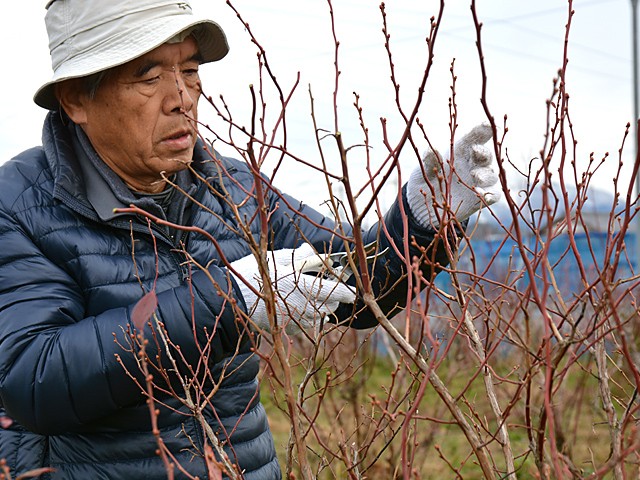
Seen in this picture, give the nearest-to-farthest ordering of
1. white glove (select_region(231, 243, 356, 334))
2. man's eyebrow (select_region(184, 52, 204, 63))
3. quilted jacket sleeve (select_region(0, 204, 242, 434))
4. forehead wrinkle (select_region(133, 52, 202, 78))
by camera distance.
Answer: quilted jacket sleeve (select_region(0, 204, 242, 434))
white glove (select_region(231, 243, 356, 334))
forehead wrinkle (select_region(133, 52, 202, 78))
man's eyebrow (select_region(184, 52, 204, 63))

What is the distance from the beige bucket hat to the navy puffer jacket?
0.69ft

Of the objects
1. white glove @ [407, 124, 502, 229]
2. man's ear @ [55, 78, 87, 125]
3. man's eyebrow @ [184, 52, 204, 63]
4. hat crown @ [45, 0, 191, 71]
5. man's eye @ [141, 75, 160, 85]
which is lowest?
white glove @ [407, 124, 502, 229]

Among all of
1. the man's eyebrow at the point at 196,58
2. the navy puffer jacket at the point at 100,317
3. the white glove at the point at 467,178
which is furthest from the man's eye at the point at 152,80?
the white glove at the point at 467,178

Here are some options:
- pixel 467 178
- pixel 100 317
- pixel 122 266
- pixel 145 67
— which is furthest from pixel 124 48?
pixel 467 178

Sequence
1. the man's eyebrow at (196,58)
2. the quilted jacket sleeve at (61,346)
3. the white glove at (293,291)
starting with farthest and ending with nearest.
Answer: the man's eyebrow at (196,58), the white glove at (293,291), the quilted jacket sleeve at (61,346)

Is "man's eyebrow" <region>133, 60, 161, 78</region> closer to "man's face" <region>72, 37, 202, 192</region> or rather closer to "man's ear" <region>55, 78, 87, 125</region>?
"man's face" <region>72, 37, 202, 192</region>

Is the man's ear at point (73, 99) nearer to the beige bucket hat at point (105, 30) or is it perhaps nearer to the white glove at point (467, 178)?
the beige bucket hat at point (105, 30)

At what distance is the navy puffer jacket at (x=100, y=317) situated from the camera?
69.6 inches

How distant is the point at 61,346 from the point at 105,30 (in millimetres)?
819

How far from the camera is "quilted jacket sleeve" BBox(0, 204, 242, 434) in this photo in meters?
1.76

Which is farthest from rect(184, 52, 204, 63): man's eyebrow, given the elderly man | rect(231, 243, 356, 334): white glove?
rect(231, 243, 356, 334): white glove

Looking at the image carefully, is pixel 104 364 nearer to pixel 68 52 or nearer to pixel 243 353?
pixel 243 353

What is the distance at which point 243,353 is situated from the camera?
223cm

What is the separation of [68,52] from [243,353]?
925 millimetres
